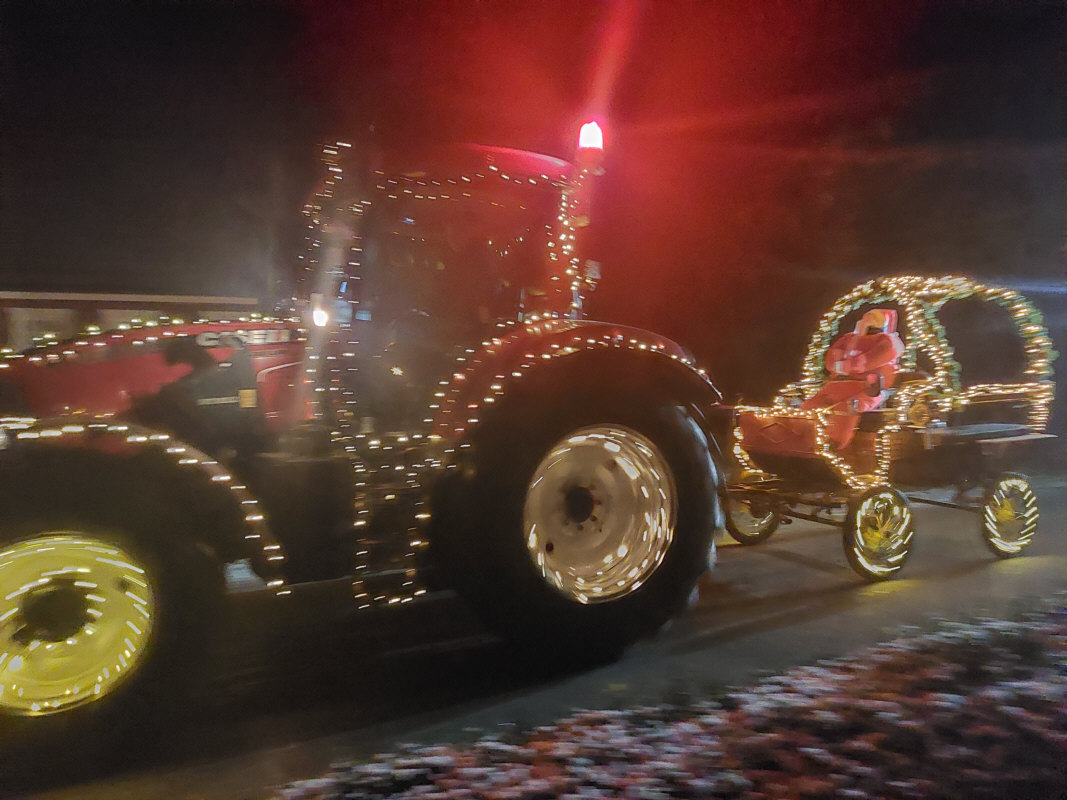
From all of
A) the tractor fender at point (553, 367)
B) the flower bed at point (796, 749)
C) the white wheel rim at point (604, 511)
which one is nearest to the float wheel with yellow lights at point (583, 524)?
the white wheel rim at point (604, 511)

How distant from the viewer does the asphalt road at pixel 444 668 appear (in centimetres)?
260

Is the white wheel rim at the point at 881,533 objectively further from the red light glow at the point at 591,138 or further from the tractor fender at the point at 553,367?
the red light glow at the point at 591,138

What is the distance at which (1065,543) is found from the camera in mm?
5695

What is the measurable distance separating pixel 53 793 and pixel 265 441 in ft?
4.69

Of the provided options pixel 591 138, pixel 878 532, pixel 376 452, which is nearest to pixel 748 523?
pixel 878 532

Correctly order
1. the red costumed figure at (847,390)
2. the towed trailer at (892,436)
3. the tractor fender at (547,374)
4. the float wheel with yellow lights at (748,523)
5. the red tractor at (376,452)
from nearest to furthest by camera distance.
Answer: the red tractor at (376,452) → the tractor fender at (547,374) → the towed trailer at (892,436) → the red costumed figure at (847,390) → the float wheel with yellow lights at (748,523)

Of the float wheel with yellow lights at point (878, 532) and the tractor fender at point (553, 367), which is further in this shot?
the float wheel with yellow lights at point (878, 532)

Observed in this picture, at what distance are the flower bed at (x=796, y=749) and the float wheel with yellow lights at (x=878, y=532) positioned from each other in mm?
1369

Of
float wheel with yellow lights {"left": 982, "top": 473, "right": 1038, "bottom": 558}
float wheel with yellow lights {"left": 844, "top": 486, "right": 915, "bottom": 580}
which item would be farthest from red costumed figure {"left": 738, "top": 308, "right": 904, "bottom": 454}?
float wheel with yellow lights {"left": 982, "top": 473, "right": 1038, "bottom": 558}

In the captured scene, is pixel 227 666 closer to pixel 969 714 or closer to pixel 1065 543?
pixel 969 714

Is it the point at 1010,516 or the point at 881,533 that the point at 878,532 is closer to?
the point at 881,533

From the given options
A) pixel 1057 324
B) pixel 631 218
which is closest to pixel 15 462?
pixel 631 218

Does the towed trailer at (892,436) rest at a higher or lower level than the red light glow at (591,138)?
lower

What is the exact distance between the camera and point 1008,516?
5.38 m
